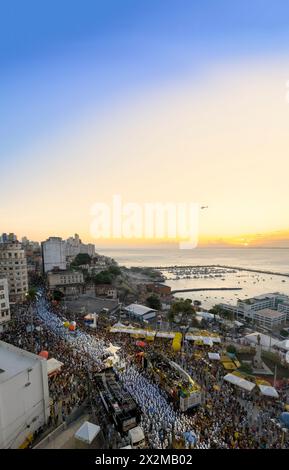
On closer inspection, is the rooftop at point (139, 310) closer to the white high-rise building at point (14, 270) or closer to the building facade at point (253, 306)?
the building facade at point (253, 306)

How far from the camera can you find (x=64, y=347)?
54.2 feet

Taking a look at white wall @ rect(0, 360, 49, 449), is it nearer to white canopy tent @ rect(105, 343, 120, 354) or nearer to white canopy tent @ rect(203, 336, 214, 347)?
white canopy tent @ rect(105, 343, 120, 354)

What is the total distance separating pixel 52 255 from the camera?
55938 millimetres

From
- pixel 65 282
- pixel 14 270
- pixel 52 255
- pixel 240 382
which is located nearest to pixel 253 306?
pixel 240 382

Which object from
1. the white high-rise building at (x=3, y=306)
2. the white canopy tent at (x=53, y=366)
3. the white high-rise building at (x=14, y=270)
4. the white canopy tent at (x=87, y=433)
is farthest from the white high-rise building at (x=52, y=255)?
the white canopy tent at (x=87, y=433)

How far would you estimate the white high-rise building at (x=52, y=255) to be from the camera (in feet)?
182

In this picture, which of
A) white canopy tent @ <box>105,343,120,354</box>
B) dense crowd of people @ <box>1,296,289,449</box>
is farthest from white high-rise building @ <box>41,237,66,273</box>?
white canopy tent @ <box>105,343,120,354</box>

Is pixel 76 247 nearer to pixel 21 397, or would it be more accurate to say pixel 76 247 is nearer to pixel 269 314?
pixel 269 314

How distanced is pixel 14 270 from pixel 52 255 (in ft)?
82.4

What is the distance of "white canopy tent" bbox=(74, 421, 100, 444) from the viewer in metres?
8.23
